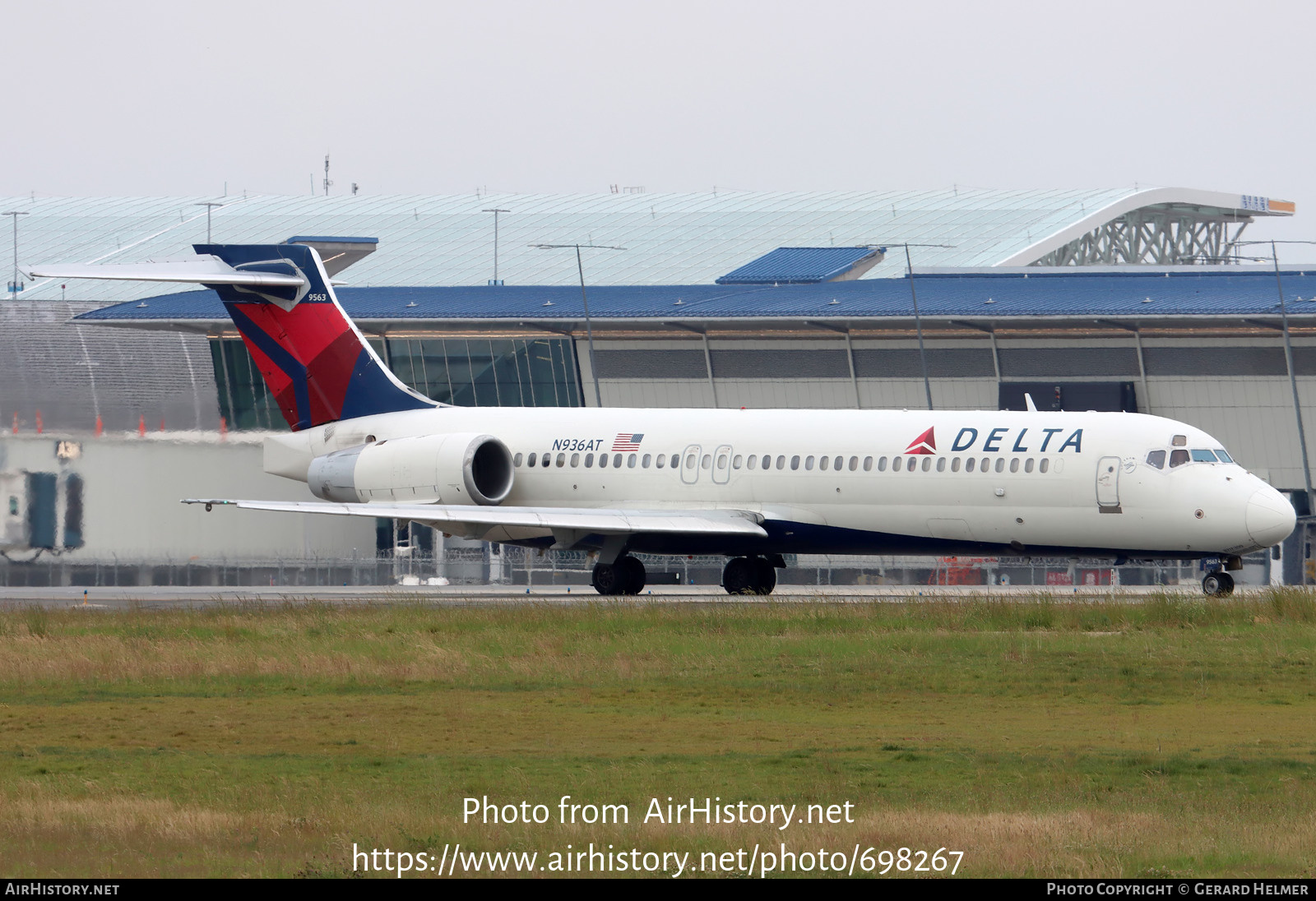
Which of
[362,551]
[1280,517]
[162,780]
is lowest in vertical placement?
[362,551]

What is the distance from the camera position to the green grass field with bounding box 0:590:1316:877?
1119cm

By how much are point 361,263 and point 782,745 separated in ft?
232

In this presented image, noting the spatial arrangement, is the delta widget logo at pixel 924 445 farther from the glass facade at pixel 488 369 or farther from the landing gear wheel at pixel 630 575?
the glass facade at pixel 488 369

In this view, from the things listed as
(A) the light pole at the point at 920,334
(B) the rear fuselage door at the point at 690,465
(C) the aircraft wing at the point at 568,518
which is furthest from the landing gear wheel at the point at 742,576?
(A) the light pole at the point at 920,334

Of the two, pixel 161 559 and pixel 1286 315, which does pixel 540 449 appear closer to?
pixel 161 559

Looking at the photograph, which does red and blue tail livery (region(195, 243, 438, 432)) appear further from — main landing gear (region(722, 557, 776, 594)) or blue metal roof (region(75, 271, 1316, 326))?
blue metal roof (region(75, 271, 1316, 326))

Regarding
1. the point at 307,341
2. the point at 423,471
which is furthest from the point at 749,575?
the point at 307,341

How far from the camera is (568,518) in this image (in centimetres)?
3541

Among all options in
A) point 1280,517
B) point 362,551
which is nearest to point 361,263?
point 362,551

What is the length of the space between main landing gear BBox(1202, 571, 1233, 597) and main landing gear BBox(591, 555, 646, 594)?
11.7m

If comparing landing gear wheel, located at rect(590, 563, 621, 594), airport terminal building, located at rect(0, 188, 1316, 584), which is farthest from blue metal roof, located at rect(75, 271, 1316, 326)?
→ landing gear wheel, located at rect(590, 563, 621, 594)

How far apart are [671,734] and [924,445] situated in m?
18.6

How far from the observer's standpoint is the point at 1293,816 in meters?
11.9

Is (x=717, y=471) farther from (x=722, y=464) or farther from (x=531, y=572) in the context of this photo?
(x=531, y=572)
